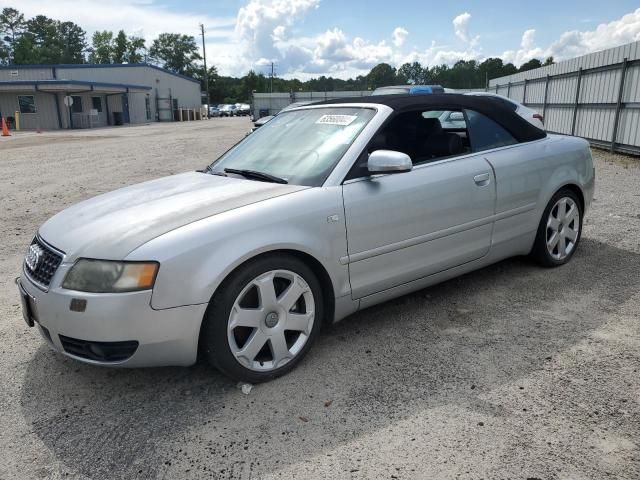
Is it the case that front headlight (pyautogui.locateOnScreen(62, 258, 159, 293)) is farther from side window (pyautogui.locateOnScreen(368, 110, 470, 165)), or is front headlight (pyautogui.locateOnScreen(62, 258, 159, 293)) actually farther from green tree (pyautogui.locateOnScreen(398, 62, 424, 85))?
green tree (pyautogui.locateOnScreen(398, 62, 424, 85))

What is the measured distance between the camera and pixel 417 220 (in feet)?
11.6

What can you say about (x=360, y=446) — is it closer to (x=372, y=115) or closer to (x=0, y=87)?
(x=372, y=115)

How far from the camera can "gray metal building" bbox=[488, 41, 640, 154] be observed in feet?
40.2

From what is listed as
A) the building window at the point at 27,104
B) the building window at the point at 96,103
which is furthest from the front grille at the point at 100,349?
the building window at the point at 96,103

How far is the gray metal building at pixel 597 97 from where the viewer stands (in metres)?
12.3

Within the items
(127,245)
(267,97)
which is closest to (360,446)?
(127,245)

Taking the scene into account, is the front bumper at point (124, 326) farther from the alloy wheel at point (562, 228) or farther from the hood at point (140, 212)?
the alloy wheel at point (562, 228)

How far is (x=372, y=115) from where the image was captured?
3604 mm

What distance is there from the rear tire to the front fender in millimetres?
2122

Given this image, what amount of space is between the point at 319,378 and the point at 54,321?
56.2 inches

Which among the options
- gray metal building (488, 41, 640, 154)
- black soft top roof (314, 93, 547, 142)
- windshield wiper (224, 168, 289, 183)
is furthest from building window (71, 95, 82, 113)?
windshield wiper (224, 168, 289, 183)

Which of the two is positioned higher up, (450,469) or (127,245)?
(127,245)

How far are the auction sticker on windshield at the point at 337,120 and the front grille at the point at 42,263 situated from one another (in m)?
1.91

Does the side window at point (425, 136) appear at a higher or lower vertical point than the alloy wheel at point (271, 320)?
higher
